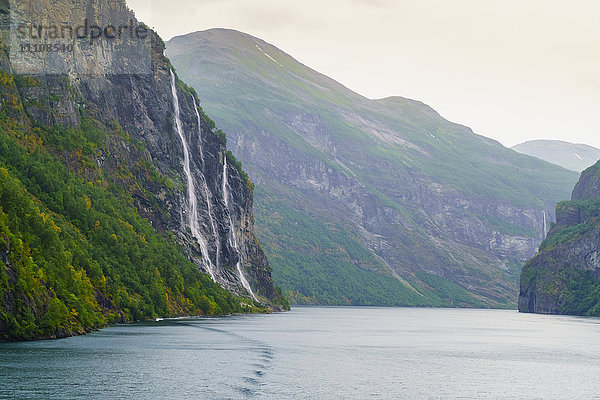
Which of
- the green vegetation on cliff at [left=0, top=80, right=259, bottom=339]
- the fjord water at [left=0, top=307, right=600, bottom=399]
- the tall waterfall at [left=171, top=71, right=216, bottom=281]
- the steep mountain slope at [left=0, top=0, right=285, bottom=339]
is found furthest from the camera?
the tall waterfall at [left=171, top=71, right=216, bottom=281]

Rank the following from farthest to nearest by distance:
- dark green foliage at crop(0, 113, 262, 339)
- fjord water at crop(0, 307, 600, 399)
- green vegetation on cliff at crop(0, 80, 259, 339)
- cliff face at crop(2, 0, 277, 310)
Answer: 1. cliff face at crop(2, 0, 277, 310)
2. green vegetation on cliff at crop(0, 80, 259, 339)
3. dark green foliage at crop(0, 113, 262, 339)
4. fjord water at crop(0, 307, 600, 399)

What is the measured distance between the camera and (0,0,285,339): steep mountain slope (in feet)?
300

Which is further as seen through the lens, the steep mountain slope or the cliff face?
the cliff face

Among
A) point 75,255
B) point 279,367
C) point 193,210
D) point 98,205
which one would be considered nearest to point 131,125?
point 193,210

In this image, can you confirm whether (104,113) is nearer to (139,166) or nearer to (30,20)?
(139,166)

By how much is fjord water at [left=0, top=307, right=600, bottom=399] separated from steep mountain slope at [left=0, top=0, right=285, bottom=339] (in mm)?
6820

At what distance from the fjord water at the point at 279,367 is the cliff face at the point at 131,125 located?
187ft

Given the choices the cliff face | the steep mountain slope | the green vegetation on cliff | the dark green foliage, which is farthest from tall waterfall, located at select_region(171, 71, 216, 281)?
the green vegetation on cliff

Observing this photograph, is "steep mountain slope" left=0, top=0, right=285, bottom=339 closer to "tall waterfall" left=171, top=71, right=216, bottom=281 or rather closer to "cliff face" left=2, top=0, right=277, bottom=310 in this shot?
"cliff face" left=2, top=0, right=277, bottom=310

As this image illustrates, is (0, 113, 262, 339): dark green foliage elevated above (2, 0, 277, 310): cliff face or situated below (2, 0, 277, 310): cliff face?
below

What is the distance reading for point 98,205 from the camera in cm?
13988

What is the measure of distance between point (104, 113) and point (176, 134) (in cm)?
2645

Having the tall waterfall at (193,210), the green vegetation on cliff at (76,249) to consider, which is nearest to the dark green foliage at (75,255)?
the green vegetation on cliff at (76,249)

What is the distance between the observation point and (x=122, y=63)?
186500 mm
